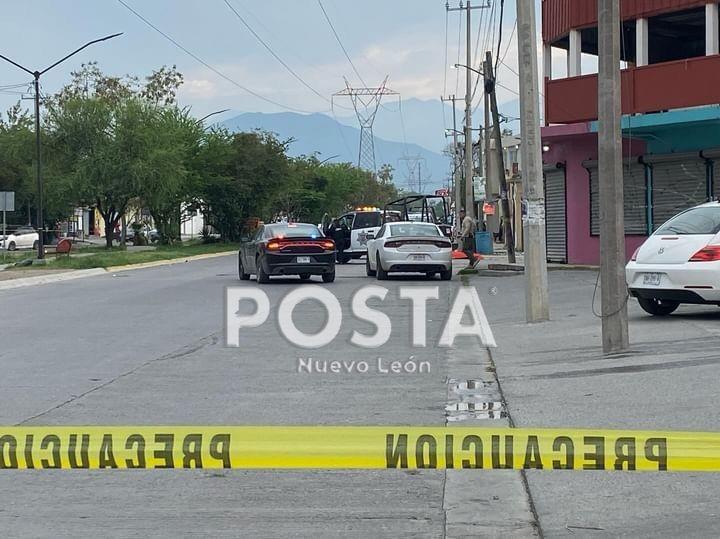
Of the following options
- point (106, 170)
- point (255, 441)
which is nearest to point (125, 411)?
point (255, 441)

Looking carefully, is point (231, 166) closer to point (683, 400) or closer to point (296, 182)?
point (296, 182)

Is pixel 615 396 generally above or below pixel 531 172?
below

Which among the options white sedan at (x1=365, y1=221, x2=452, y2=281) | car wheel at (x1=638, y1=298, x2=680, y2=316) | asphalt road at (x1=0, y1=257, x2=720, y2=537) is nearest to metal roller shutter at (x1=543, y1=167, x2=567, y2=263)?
white sedan at (x1=365, y1=221, x2=452, y2=281)

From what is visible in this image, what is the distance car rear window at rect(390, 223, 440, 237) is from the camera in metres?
26.5

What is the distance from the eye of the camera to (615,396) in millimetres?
9312

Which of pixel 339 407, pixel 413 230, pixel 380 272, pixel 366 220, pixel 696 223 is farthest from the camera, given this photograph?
pixel 366 220

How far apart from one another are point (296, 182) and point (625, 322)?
2406 inches

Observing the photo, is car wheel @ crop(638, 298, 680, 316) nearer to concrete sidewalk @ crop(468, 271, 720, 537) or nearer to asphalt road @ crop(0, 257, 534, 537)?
concrete sidewalk @ crop(468, 271, 720, 537)

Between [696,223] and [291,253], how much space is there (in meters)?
11.9

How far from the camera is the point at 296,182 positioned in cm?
7225

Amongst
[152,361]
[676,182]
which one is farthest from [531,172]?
[676,182]

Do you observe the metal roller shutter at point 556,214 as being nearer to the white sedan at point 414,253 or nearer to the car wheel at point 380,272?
the white sedan at point 414,253

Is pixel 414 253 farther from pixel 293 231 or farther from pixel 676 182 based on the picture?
pixel 676 182

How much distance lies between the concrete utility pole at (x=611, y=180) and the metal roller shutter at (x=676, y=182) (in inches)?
579
